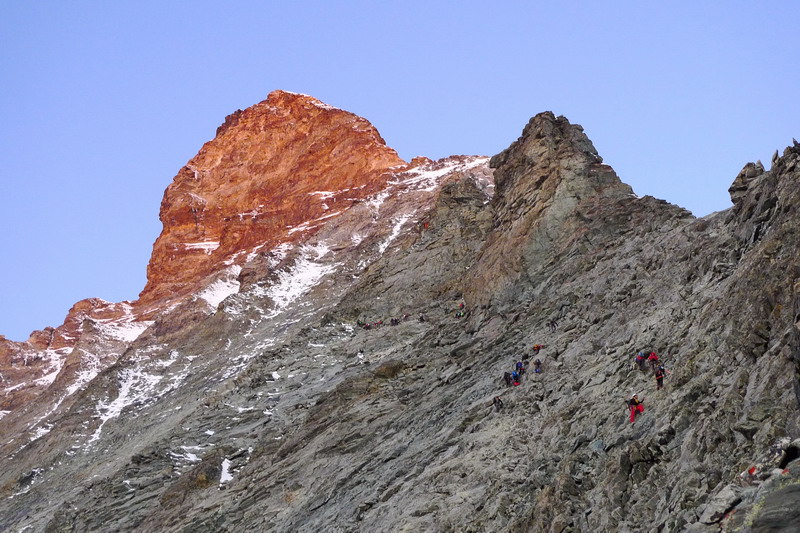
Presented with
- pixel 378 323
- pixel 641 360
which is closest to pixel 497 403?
A: pixel 641 360

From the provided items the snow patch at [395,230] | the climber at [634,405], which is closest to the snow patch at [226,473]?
the climber at [634,405]


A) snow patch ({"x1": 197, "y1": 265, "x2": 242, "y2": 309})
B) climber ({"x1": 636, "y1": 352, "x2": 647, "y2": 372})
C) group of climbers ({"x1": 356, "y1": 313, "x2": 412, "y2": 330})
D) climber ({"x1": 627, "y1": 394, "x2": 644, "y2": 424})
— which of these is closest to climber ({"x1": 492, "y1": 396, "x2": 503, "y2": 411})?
climber ({"x1": 636, "y1": 352, "x2": 647, "y2": 372})

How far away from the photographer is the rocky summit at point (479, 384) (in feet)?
55.2

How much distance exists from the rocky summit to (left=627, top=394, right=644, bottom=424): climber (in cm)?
7

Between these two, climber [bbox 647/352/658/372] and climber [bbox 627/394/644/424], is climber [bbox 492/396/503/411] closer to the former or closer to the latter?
climber [bbox 647/352/658/372]

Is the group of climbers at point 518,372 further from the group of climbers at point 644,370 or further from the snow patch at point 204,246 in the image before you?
the snow patch at point 204,246

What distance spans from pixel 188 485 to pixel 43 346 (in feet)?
317

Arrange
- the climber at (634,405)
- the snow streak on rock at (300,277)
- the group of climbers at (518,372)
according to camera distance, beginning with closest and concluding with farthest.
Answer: the climber at (634,405) → the group of climbers at (518,372) → the snow streak on rock at (300,277)

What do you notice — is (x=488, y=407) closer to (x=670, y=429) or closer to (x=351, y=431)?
(x=351, y=431)

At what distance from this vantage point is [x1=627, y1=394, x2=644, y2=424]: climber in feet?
64.0

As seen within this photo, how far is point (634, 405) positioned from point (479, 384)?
11.1 m

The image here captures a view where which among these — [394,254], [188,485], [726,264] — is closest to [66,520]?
[188,485]

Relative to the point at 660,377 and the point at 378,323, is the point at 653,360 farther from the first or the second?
the point at 378,323

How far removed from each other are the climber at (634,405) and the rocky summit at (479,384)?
0.07m
